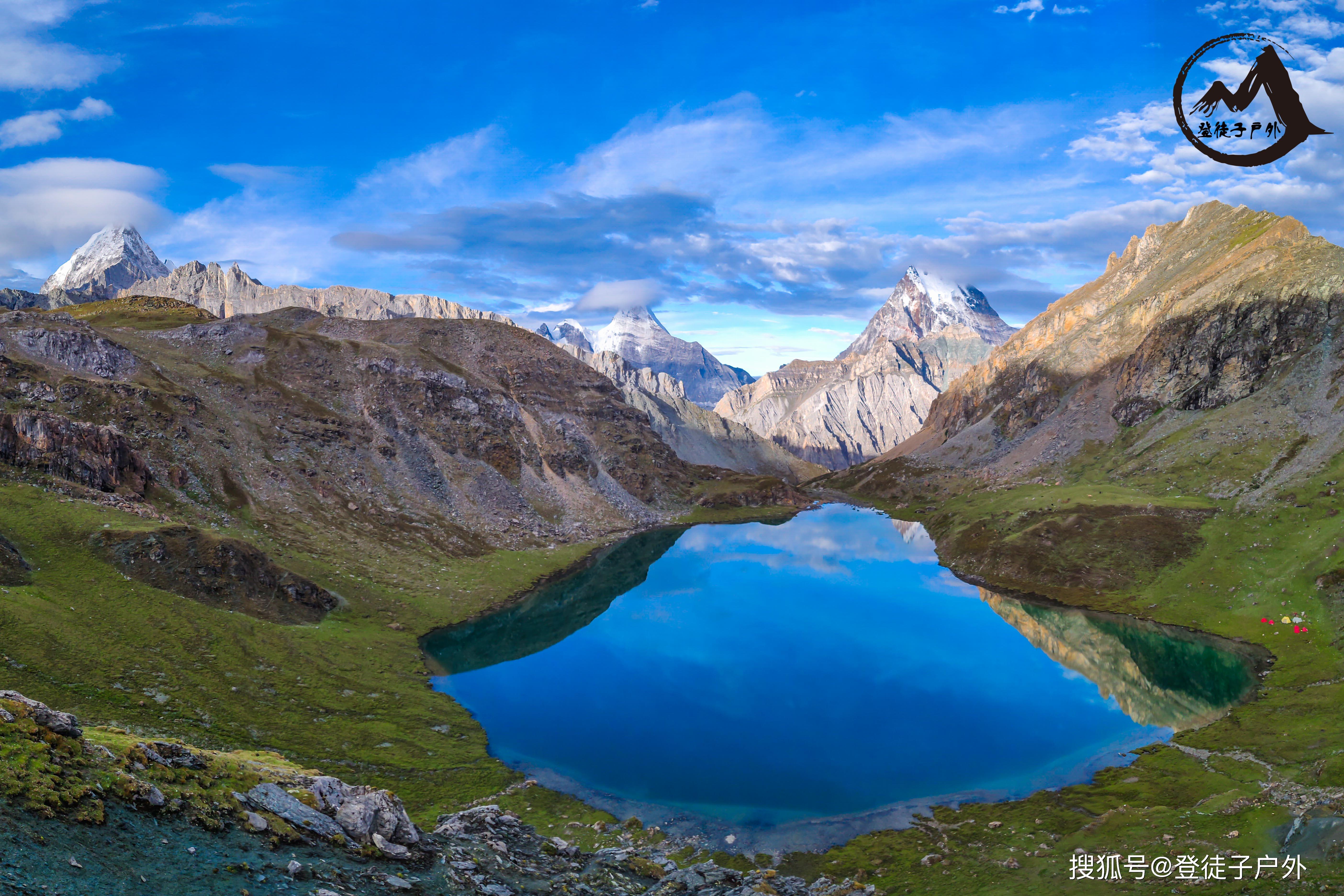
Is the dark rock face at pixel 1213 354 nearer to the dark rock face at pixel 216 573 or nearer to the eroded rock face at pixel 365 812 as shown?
the eroded rock face at pixel 365 812

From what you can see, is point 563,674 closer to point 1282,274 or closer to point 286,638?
point 286,638

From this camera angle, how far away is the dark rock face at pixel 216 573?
64.6 metres

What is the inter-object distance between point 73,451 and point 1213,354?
680ft

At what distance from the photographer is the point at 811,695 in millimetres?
71688

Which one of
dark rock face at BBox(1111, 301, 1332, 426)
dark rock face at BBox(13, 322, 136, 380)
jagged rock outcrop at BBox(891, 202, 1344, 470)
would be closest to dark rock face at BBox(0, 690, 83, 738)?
dark rock face at BBox(13, 322, 136, 380)

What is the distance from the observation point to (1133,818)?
42.1 meters

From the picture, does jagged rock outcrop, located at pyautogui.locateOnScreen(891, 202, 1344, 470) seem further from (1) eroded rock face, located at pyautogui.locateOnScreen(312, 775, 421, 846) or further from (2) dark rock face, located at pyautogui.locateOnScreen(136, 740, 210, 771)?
(2) dark rock face, located at pyautogui.locateOnScreen(136, 740, 210, 771)

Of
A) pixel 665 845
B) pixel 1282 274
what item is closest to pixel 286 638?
pixel 665 845

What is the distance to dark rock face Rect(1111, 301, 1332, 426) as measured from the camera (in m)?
137

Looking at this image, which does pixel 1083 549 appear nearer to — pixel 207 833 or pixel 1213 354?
pixel 1213 354

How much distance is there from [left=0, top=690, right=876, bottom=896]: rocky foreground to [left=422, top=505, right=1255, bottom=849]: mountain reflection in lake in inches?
825

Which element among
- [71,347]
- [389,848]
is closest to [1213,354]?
[389,848]

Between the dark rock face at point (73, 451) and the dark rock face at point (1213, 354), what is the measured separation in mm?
195219

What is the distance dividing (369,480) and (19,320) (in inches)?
2179
